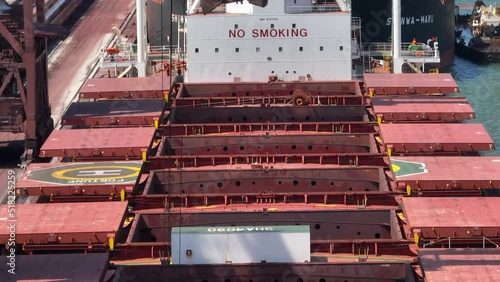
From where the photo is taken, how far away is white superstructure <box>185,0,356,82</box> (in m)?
39.7

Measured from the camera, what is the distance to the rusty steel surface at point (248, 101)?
3706 centimetres

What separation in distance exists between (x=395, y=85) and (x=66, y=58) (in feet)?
79.6

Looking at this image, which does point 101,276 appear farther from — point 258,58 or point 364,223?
point 258,58

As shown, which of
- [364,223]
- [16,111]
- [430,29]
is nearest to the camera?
[364,223]

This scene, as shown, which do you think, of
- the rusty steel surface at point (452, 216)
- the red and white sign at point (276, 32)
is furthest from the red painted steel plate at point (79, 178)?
the red and white sign at point (276, 32)

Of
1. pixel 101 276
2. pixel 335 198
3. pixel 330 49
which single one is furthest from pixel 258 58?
pixel 101 276

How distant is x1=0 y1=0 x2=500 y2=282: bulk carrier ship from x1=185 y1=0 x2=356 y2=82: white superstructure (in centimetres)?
5

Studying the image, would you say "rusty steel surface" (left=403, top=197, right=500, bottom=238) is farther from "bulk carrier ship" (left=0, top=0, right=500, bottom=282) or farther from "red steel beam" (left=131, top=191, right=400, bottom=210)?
"red steel beam" (left=131, top=191, right=400, bottom=210)

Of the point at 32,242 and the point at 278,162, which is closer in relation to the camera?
the point at 32,242

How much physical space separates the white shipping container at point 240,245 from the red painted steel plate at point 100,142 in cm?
889

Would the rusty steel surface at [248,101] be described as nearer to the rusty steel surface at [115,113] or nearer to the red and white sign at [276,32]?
the rusty steel surface at [115,113]

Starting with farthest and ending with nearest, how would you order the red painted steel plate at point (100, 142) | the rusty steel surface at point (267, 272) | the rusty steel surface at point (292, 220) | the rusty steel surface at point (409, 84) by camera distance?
the rusty steel surface at point (409, 84), the red painted steel plate at point (100, 142), the rusty steel surface at point (292, 220), the rusty steel surface at point (267, 272)

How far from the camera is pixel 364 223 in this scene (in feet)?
84.0

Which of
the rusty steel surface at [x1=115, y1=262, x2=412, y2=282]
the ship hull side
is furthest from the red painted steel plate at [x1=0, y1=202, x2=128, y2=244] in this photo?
the ship hull side
